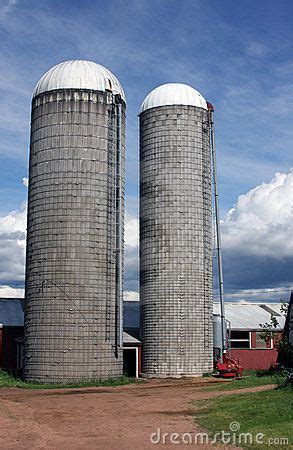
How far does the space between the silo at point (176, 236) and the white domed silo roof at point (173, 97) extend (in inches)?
3.4

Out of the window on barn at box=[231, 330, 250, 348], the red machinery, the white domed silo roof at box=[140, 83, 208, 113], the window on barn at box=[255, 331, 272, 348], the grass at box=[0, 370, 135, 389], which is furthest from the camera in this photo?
the window on barn at box=[231, 330, 250, 348]

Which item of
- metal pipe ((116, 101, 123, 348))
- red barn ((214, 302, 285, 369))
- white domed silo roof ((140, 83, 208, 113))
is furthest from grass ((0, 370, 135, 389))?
white domed silo roof ((140, 83, 208, 113))

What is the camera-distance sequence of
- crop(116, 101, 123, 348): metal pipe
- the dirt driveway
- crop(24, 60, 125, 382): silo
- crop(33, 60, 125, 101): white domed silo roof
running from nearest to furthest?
the dirt driveway → crop(24, 60, 125, 382): silo → crop(116, 101, 123, 348): metal pipe → crop(33, 60, 125, 101): white domed silo roof

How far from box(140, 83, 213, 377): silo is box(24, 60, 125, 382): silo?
511 centimetres

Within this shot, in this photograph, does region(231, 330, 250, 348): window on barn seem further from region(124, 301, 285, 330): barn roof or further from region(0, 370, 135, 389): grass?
region(0, 370, 135, 389): grass

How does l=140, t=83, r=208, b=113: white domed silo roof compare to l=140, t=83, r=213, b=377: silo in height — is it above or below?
above

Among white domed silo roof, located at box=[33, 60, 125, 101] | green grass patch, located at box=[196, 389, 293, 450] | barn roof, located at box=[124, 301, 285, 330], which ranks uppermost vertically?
white domed silo roof, located at box=[33, 60, 125, 101]

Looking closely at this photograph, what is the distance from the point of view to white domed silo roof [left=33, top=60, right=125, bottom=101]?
138ft

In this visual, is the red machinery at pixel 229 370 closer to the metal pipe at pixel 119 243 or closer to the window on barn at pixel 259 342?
the metal pipe at pixel 119 243

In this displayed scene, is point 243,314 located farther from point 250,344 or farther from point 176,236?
point 176,236

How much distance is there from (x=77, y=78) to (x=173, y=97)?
9.15 metres

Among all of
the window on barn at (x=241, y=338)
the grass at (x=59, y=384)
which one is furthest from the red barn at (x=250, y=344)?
the grass at (x=59, y=384)

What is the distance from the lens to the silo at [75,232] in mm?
39219

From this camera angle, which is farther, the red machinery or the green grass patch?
the red machinery
